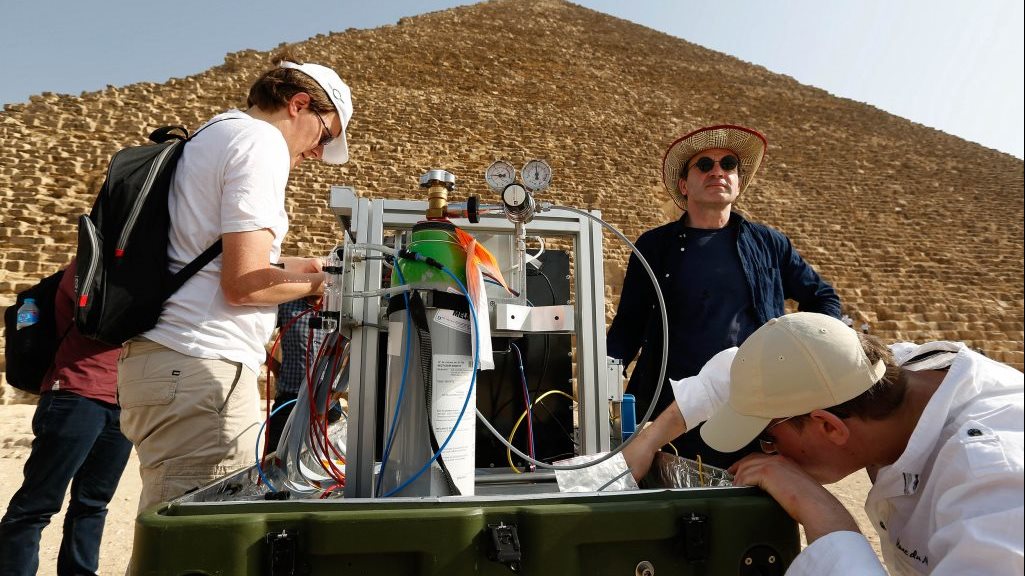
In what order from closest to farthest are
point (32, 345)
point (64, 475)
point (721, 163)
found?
point (64, 475)
point (32, 345)
point (721, 163)

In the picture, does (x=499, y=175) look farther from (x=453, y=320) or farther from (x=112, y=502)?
(x=112, y=502)

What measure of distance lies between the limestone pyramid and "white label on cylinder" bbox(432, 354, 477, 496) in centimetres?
1133

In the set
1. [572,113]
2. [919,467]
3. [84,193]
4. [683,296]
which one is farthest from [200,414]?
[572,113]

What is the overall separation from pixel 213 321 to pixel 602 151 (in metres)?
21.5

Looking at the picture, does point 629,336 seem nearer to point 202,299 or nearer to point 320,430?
point 320,430

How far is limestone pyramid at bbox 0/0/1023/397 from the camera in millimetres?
15484

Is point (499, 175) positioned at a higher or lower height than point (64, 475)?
higher

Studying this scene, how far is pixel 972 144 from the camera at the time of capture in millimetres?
28672

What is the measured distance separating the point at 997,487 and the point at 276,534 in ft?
3.10

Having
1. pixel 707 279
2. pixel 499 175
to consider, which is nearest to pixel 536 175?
pixel 499 175

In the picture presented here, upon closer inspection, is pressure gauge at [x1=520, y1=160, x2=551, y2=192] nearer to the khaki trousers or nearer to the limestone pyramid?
the khaki trousers

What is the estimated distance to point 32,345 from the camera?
6.94ft

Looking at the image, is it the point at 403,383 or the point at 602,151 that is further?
the point at 602,151

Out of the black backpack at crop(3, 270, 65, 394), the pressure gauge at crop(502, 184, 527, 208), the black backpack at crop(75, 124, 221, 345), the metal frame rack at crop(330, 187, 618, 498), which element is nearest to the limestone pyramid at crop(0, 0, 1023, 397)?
the black backpack at crop(3, 270, 65, 394)
